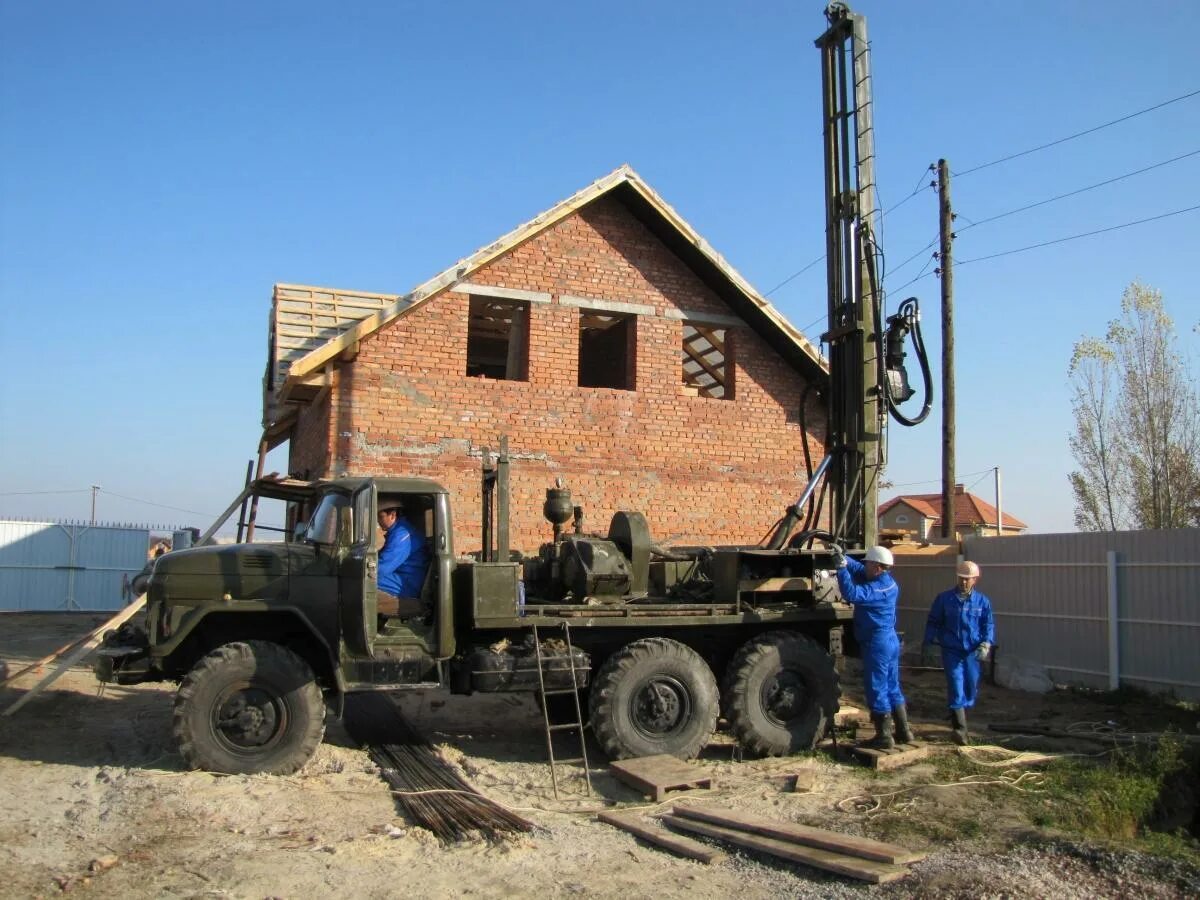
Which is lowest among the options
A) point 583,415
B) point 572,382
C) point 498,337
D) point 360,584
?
point 360,584

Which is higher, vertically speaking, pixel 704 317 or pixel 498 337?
pixel 498 337

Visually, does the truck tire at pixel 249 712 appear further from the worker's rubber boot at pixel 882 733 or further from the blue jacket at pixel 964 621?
the blue jacket at pixel 964 621

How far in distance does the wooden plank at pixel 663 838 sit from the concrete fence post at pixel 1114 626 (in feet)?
27.9

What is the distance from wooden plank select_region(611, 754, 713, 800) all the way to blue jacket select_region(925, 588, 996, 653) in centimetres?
314

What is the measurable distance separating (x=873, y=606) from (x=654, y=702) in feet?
7.21

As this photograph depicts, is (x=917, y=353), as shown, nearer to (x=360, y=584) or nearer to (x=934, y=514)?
(x=360, y=584)

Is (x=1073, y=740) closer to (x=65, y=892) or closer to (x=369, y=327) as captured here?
(x=65, y=892)

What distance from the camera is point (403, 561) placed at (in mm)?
8305

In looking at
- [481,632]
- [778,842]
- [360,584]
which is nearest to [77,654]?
[360,584]

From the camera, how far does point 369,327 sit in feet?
42.9

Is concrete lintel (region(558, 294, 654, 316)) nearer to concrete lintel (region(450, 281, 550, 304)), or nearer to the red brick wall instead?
the red brick wall

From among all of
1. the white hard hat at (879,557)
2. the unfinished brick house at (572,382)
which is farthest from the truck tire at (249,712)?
the unfinished brick house at (572,382)

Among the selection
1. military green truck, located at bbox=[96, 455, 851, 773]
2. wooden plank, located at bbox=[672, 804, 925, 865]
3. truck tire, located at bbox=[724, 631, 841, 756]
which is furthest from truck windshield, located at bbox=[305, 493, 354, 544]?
truck tire, located at bbox=[724, 631, 841, 756]

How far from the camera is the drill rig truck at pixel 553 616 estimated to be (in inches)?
302
